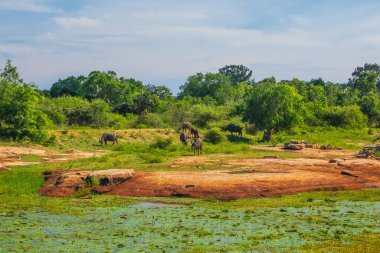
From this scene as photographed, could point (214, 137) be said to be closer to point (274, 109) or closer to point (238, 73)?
Result: point (274, 109)

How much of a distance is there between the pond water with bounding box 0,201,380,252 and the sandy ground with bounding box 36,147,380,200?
3672mm

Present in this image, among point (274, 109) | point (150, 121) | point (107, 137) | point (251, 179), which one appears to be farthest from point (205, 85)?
point (251, 179)

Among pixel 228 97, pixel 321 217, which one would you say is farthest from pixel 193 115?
pixel 321 217

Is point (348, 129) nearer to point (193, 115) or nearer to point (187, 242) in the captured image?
point (193, 115)

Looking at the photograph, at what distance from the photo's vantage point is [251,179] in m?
28.4

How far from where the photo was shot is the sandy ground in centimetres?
2688

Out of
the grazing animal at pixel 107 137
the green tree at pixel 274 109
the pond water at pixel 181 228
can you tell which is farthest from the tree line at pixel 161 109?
the pond water at pixel 181 228

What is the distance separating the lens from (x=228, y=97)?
A: 104 meters

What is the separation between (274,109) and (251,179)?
87.4ft

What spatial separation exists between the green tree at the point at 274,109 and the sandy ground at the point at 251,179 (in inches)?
753

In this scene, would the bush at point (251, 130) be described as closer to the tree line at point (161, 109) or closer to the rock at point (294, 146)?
the tree line at point (161, 109)

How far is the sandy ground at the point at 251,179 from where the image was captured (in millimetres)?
26875

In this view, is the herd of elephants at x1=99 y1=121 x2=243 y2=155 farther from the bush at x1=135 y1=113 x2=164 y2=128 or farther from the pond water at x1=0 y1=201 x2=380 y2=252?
the pond water at x1=0 y1=201 x2=380 y2=252

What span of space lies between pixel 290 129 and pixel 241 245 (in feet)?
141
